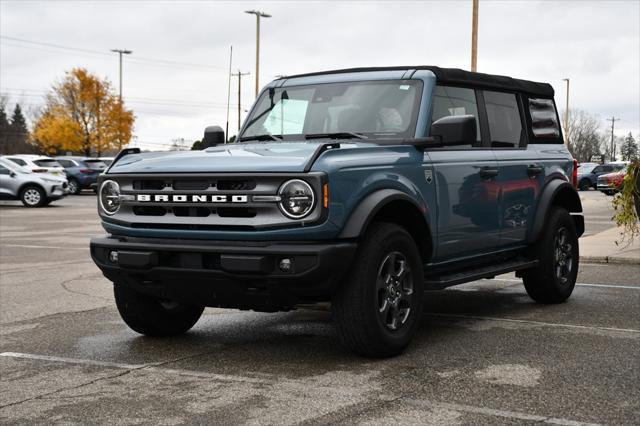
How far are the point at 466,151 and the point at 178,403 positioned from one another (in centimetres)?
327

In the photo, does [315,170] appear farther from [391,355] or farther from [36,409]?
[36,409]

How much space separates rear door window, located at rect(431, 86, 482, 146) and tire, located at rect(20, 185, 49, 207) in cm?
2343

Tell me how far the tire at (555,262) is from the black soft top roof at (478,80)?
118 cm

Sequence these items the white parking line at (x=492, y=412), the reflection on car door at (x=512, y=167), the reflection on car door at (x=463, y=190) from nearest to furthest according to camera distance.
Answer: the white parking line at (x=492, y=412) < the reflection on car door at (x=463, y=190) < the reflection on car door at (x=512, y=167)

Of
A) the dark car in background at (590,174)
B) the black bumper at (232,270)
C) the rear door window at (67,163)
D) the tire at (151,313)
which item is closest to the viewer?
the black bumper at (232,270)

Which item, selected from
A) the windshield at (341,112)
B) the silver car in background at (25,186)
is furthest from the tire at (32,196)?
the windshield at (341,112)

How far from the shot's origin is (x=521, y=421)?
175 inches

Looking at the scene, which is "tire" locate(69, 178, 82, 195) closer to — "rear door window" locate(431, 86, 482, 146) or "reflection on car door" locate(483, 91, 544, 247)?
"reflection on car door" locate(483, 91, 544, 247)

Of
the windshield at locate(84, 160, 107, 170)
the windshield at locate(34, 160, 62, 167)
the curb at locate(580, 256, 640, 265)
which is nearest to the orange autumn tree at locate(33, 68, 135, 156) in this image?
the windshield at locate(84, 160, 107, 170)

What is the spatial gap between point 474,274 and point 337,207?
1.93m

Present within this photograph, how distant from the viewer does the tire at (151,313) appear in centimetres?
650

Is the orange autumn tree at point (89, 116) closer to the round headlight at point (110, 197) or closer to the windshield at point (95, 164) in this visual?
the windshield at point (95, 164)

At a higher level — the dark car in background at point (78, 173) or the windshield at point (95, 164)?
the windshield at point (95, 164)

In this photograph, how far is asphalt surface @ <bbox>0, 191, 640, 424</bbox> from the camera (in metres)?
4.63
